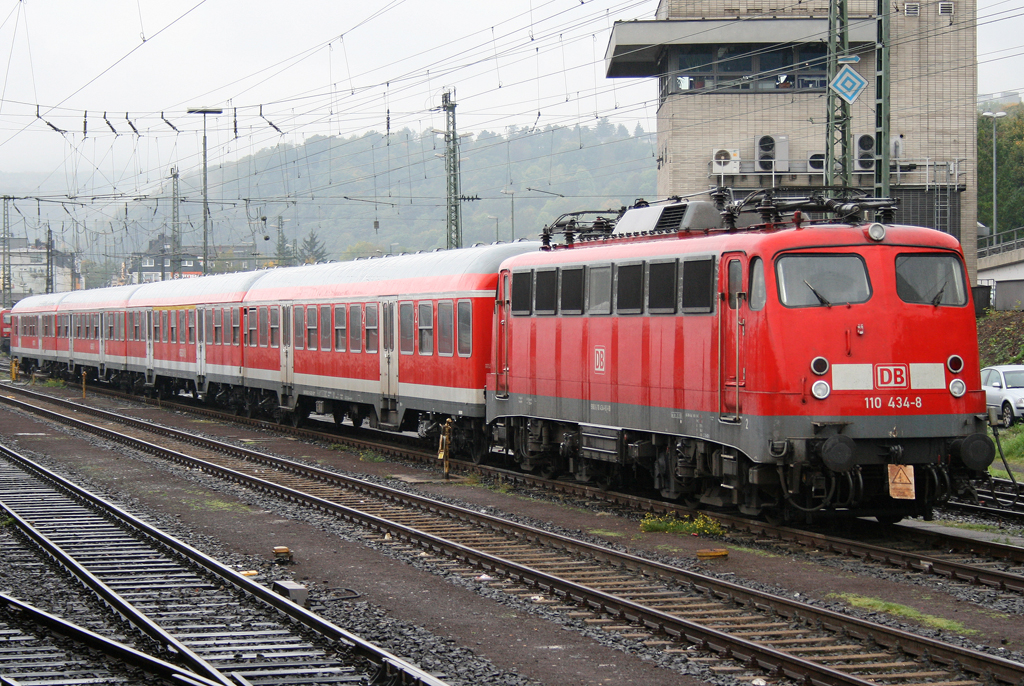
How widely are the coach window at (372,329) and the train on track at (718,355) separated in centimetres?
77

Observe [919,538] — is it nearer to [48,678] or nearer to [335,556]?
[335,556]

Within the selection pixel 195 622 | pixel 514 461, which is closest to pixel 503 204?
pixel 514 461

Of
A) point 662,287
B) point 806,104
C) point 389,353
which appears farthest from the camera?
point 806,104

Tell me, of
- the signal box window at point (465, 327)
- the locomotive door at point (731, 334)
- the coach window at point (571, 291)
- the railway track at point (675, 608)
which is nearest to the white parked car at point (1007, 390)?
the signal box window at point (465, 327)

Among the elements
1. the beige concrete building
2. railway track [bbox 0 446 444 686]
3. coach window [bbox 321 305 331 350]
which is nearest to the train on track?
coach window [bbox 321 305 331 350]

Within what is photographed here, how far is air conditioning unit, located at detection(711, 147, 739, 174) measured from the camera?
136ft

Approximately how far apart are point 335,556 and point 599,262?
5475 millimetres

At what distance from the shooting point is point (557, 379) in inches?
639

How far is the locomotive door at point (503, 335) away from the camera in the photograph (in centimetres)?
1758

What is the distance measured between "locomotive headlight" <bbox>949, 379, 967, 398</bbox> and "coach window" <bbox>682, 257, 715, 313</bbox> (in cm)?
269

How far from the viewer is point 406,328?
70.2 ft

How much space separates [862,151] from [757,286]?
3208cm

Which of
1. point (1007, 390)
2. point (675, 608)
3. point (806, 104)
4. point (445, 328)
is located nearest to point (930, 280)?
point (675, 608)

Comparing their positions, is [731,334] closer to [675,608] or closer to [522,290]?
[675,608]
